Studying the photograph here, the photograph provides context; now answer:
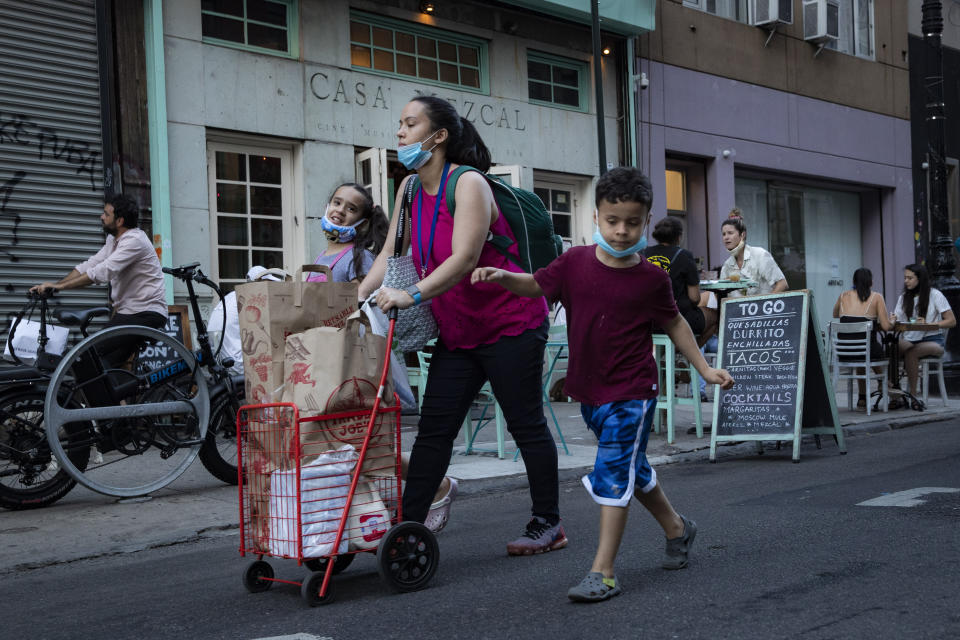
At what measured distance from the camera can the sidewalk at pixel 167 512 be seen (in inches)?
216

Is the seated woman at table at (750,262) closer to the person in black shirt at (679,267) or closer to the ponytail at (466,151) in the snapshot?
the person in black shirt at (679,267)

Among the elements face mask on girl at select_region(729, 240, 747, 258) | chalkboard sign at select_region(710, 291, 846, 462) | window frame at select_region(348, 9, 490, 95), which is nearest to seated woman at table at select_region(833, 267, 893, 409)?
face mask on girl at select_region(729, 240, 747, 258)

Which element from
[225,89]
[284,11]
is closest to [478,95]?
[284,11]

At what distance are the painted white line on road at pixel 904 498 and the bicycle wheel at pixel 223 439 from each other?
3.90 metres

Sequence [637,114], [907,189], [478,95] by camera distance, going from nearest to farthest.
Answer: [478,95] < [637,114] < [907,189]

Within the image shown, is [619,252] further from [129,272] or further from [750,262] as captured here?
[750,262]

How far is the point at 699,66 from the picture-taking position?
16453 mm

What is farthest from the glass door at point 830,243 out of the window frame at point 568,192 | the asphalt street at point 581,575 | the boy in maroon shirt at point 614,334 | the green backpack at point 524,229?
the boy in maroon shirt at point 614,334

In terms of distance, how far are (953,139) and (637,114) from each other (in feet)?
32.0

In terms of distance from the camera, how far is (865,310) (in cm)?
1192

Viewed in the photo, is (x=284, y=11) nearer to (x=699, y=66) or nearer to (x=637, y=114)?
(x=637, y=114)

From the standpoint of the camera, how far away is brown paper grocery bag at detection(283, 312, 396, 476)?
3816mm

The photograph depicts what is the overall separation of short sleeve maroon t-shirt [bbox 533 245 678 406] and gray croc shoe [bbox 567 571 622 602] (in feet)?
2.13

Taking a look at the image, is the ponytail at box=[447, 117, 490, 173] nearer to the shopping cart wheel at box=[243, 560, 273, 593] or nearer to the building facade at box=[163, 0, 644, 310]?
the shopping cart wheel at box=[243, 560, 273, 593]
